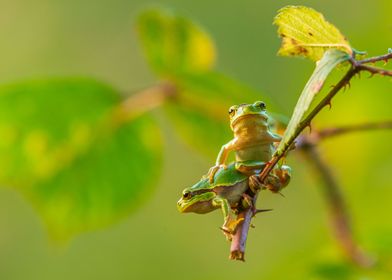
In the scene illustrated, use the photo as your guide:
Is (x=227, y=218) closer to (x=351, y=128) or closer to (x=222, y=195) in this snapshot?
(x=222, y=195)

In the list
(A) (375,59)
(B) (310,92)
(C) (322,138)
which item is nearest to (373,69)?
(A) (375,59)

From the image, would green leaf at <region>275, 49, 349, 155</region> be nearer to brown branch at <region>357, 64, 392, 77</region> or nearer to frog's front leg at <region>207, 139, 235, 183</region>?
brown branch at <region>357, 64, 392, 77</region>

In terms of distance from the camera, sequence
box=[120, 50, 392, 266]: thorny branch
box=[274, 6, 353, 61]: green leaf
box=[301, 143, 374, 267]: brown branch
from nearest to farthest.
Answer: box=[274, 6, 353, 61]: green leaf < box=[120, 50, 392, 266]: thorny branch < box=[301, 143, 374, 267]: brown branch

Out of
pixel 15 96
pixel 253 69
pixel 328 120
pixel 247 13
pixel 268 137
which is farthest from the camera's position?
pixel 247 13

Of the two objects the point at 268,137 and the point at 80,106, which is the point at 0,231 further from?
the point at 268,137

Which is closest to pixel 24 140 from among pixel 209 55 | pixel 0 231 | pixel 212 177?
pixel 209 55

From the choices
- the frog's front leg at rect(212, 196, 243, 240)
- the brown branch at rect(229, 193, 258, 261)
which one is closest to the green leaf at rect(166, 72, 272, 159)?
the frog's front leg at rect(212, 196, 243, 240)
